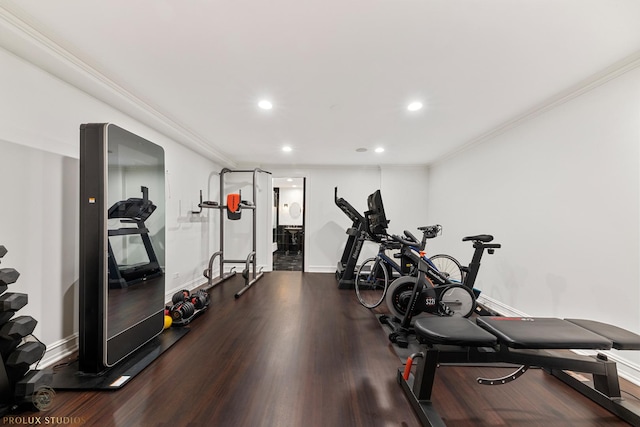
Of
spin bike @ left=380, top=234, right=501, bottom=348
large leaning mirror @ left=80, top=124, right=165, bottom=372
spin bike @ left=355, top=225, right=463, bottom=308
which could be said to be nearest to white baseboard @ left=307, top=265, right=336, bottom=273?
spin bike @ left=355, top=225, right=463, bottom=308

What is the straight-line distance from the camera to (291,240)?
A: 8617 mm

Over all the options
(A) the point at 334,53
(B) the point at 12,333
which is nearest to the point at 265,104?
(A) the point at 334,53

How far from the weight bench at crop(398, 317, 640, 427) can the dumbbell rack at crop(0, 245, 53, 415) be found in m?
2.41

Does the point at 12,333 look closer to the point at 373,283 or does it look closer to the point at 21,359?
the point at 21,359

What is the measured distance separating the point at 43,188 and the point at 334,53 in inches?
97.6

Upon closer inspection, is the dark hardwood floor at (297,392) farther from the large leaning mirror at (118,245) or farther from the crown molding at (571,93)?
the crown molding at (571,93)

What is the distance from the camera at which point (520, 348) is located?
1.31 m

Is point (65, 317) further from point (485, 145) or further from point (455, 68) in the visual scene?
point (485, 145)

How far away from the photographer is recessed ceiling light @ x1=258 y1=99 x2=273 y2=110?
2.41 m

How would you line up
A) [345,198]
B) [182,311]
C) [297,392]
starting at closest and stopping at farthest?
[297,392]
[182,311]
[345,198]

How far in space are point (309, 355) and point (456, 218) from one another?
3.49m

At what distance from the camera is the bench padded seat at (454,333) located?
4.45 ft

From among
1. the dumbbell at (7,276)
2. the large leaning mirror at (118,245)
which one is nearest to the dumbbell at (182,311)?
the large leaning mirror at (118,245)

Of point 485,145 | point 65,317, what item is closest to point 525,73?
point 485,145
